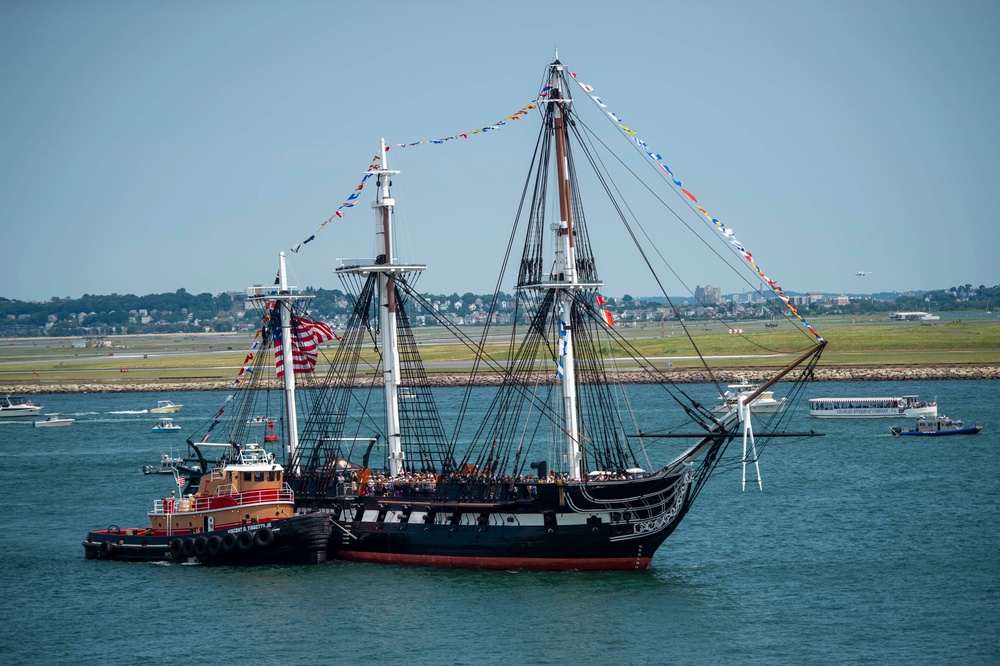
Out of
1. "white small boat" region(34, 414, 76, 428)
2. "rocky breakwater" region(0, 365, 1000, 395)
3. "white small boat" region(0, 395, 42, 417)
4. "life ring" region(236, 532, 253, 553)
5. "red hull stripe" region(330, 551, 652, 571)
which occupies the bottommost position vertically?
"red hull stripe" region(330, 551, 652, 571)

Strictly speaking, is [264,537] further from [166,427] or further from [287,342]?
[166,427]

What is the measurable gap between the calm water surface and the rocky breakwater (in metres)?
61.6

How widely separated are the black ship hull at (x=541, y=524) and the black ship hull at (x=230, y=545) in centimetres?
291

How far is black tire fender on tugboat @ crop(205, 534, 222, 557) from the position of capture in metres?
52.4

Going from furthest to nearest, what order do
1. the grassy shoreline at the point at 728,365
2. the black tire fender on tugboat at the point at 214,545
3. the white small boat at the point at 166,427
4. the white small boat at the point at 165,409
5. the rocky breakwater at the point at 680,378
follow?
the grassy shoreline at the point at 728,365
the rocky breakwater at the point at 680,378
the white small boat at the point at 165,409
the white small boat at the point at 166,427
the black tire fender on tugboat at the point at 214,545

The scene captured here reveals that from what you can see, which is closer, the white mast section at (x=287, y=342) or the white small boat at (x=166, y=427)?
the white mast section at (x=287, y=342)

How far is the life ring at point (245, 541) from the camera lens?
51.6 meters

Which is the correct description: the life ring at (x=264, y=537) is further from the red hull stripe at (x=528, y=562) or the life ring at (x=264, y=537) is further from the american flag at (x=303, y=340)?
the american flag at (x=303, y=340)

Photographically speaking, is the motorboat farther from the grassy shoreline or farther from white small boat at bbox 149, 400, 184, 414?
white small boat at bbox 149, 400, 184, 414

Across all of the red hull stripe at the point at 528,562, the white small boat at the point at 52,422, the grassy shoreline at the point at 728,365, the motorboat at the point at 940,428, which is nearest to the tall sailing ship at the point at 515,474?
the red hull stripe at the point at 528,562

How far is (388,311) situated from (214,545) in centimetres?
1203

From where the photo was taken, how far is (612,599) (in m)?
44.3

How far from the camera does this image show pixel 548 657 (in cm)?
3881

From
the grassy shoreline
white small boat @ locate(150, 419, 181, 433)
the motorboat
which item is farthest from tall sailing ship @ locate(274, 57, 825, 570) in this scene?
the grassy shoreline
